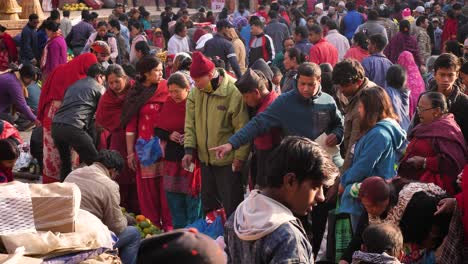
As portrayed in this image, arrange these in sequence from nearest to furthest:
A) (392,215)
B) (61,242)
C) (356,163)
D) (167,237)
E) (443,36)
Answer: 1. (167,237)
2. (61,242)
3. (392,215)
4. (356,163)
5. (443,36)

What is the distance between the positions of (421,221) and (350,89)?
1.94 meters

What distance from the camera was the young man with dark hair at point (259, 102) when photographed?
746cm

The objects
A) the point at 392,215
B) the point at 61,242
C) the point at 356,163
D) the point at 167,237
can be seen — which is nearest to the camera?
the point at 167,237

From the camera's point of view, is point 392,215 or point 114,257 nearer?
point 114,257

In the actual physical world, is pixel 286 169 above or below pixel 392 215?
above

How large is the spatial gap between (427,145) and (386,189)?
1.06 m

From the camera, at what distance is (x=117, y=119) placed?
880 centimetres

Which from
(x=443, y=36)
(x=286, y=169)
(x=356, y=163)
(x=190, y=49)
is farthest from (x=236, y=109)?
(x=443, y=36)

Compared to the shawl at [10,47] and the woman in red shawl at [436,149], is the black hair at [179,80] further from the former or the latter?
the shawl at [10,47]

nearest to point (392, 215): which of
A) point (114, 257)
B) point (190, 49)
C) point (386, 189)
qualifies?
point (386, 189)

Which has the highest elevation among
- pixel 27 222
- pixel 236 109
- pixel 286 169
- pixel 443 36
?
pixel 286 169

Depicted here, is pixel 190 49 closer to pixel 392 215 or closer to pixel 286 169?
pixel 392 215

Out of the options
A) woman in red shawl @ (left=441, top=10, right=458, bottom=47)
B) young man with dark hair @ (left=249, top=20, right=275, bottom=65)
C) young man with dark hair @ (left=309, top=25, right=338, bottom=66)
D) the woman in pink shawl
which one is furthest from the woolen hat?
woman in red shawl @ (left=441, top=10, right=458, bottom=47)

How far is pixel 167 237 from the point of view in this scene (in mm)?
3061
